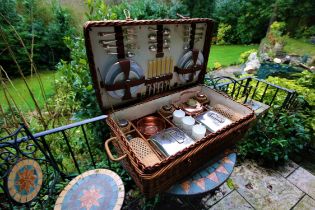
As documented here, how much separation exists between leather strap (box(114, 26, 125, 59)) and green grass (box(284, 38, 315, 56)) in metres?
6.02

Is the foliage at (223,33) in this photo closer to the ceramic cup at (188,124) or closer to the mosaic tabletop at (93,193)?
the ceramic cup at (188,124)

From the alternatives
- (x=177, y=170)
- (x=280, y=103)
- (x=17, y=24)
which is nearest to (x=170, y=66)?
(x=177, y=170)

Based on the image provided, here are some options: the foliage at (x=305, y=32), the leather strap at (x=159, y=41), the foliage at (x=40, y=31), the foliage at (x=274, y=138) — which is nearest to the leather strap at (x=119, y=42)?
the leather strap at (x=159, y=41)

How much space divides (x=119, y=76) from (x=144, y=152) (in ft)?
1.84

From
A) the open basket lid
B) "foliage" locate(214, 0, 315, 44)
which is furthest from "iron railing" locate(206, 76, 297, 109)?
"foliage" locate(214, 0, 315, 44)

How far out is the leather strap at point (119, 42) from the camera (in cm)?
112

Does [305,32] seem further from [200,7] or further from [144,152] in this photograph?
[144,152]

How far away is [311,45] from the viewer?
18.9ft

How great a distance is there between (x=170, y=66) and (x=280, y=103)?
180 cm

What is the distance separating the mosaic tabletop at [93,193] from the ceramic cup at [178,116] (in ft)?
2.06

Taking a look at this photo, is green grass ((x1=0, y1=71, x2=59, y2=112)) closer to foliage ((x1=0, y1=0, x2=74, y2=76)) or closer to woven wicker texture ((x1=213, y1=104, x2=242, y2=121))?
foliage ((x1=0, y1=0, x2=74, y2=76))

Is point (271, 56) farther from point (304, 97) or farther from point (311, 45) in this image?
point (304, 97)

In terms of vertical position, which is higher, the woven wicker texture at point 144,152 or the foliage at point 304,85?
the woven wicker texture at point 144,152

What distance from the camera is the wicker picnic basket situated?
3.45 feet
